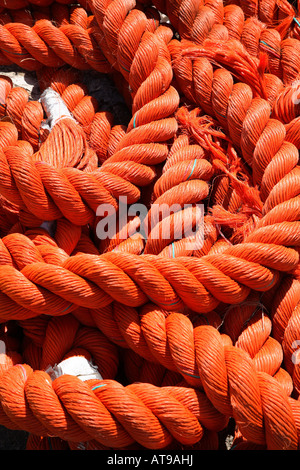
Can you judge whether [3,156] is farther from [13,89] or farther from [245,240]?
[245,240]

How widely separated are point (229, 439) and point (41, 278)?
1.86 feet

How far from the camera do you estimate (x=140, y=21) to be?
5.23 ft

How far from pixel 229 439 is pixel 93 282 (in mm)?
484

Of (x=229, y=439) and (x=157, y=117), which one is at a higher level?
(x=157, y=117)

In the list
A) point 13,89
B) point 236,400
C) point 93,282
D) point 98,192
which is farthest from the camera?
point 13,89

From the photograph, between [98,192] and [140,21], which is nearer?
[98,192]

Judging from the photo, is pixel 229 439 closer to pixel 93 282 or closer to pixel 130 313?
pixel 130 313

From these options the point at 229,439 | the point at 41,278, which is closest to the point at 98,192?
the point at 41,278

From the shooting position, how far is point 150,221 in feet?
4.65

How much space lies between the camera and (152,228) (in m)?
1.41

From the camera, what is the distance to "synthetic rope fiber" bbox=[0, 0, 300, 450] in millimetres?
1167

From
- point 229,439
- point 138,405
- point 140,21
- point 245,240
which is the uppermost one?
point 140,21

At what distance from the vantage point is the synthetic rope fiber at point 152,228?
1167 mm

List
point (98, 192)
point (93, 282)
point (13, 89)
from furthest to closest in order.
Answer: point (13, 89)
point (98, 192)
point (93, 282)
